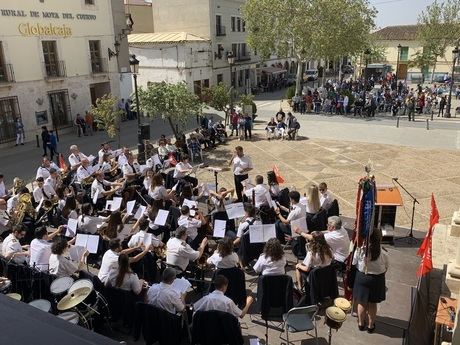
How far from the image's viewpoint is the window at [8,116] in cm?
2209

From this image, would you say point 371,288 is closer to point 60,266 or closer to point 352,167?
point 60,266

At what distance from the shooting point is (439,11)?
145 ft

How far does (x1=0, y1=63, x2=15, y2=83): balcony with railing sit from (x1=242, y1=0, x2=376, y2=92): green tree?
17045mm

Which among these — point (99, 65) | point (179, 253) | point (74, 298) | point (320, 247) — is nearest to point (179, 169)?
point (179, 253)

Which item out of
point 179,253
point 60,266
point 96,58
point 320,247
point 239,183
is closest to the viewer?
point 320,247

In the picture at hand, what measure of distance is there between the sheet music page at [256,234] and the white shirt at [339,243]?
1.20 meters

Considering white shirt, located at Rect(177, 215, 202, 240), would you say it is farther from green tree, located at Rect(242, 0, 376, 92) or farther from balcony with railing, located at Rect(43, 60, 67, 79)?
green tree, located at Rect(242, 0, 376, 92)

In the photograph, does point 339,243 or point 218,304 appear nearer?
point 218,304

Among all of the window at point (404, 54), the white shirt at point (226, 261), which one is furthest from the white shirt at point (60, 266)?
the window at point (404, 54)

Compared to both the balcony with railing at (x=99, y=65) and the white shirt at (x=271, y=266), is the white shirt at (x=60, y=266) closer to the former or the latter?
the white shirt at (x=271, y=266)

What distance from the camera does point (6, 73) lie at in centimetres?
2181

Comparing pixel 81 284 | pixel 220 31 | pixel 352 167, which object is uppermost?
pixel 220 31

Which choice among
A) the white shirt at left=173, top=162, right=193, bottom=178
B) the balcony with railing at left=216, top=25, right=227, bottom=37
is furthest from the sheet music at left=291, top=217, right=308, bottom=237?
the balcony with railing at left=216, top=25, right=227, bottom=37

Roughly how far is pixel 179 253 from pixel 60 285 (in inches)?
76.2
